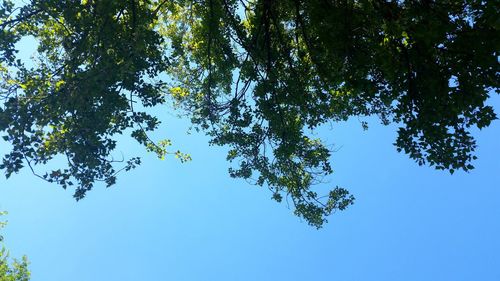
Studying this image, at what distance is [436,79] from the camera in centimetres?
830

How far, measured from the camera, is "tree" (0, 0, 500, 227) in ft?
26.2

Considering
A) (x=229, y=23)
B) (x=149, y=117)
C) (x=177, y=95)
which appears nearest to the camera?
(x=149, y=117)

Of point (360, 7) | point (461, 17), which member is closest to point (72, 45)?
point (360, 7)

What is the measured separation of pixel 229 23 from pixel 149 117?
415 cm

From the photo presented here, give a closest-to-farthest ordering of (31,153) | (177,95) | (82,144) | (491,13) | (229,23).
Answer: (491,13)
(31,153)
(82,144)
(229,23)
(177,95)

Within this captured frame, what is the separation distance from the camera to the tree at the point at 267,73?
26.2 feet

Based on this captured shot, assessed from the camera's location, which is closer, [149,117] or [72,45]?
[72,45]

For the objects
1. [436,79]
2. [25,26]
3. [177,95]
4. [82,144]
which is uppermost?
[177,95]

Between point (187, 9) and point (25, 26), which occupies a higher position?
point (187, 9)

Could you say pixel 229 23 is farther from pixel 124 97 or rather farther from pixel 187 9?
pixel 124 97

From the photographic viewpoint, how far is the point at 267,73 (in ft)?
36.7

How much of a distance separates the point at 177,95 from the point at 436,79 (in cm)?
881

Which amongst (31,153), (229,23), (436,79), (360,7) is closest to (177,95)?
(229,23)

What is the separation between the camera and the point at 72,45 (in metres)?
9.38
